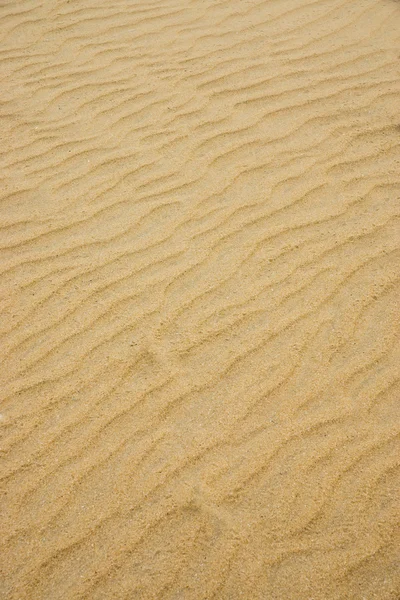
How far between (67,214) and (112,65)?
1689 millimetres

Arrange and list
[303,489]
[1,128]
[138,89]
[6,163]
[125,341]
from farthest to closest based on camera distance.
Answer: [138,89] → [1,128] → [6,163] → [125,341] → [303,489]

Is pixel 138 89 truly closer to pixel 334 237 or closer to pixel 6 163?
pixel 6 163

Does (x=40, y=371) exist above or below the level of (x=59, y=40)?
below

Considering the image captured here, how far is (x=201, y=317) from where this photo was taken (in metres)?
2.74

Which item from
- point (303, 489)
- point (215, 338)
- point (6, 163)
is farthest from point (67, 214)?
point (303, 489)

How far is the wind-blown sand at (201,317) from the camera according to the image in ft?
6.82

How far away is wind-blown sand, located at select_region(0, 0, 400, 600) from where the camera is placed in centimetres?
208

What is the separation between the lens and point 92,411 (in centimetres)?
242

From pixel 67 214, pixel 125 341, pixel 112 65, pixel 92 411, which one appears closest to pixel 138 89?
pixel 112 65

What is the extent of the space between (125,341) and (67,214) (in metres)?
1.00

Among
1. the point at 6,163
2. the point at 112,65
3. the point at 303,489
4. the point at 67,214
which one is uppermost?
the point at 112,65

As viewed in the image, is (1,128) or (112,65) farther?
(112,65)

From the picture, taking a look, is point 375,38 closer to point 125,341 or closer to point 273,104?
point 273,104

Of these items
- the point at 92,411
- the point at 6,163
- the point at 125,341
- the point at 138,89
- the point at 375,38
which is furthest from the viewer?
the point at 375,38
